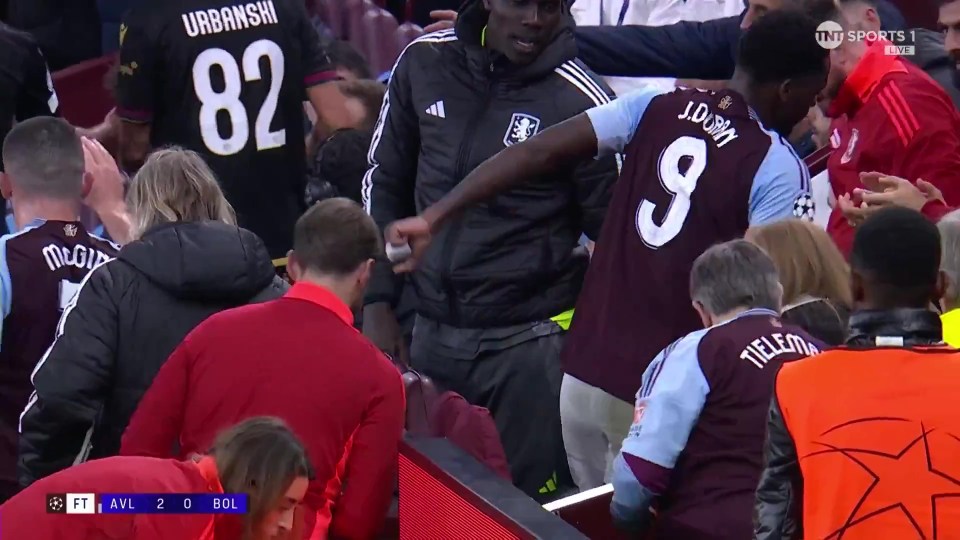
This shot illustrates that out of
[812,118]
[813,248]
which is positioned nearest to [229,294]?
[813,248]

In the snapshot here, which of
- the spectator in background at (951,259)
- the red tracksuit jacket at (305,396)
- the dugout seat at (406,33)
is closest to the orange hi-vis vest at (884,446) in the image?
the spectator in background at (951,259)

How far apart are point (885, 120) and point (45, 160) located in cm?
264

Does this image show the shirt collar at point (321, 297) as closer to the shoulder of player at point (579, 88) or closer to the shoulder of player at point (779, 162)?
the shoulder of player at point (779, 162)

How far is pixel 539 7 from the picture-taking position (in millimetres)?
4988

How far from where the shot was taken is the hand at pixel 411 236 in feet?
14.4

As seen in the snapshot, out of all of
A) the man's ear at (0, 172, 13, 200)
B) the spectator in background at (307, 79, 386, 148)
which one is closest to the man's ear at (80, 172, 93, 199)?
the man's ear at (0, 172, 13, 200)

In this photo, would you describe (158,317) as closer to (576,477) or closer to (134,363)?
(134,363)

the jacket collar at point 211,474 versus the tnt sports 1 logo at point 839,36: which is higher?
the tnt sports 1 logo at point 839,36

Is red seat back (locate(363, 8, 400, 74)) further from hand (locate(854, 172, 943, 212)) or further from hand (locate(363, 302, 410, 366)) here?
hand (locate(854, 172, 943, 212))

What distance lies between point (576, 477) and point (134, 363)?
1435mm

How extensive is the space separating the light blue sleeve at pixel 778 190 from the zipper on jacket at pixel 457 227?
103 cm

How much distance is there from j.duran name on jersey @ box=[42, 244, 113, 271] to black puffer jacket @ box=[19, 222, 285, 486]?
477mm

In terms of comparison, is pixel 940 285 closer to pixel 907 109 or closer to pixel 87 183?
pixel 907 109

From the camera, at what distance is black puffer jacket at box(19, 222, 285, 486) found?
13.5 ft
